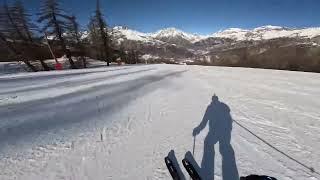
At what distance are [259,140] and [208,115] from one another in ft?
8.72

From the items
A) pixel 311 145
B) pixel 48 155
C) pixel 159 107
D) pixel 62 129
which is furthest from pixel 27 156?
pixel 311 145

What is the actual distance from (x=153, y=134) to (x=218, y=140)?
1.81 meters

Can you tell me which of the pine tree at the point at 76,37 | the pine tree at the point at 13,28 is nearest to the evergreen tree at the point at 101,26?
the pine tree at the point at 76,37

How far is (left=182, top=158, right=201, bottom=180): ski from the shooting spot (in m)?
5.13

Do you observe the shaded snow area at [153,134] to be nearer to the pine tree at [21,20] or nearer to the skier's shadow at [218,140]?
the skier's shadow at [218,140]

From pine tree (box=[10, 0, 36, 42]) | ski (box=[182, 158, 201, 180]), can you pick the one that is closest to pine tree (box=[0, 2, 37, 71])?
pine tree (box=[10, 0, 36, 42])

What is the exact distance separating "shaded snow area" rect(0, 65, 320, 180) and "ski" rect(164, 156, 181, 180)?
13 centimetres

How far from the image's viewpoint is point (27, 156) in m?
6.28

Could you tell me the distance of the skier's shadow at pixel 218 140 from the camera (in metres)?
5.43

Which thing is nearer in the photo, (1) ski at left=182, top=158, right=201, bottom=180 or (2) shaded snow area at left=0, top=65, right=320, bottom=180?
(1) ski at left=182, top=158, right=201, bottom=180

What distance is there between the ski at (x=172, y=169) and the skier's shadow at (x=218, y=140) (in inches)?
20.3

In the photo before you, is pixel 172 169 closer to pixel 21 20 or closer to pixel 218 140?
pixel 218 140

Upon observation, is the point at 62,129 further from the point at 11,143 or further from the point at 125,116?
the point at 125,116

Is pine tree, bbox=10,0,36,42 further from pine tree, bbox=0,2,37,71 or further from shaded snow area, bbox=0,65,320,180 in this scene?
shaded snow area, bbox=0,65,320,180
